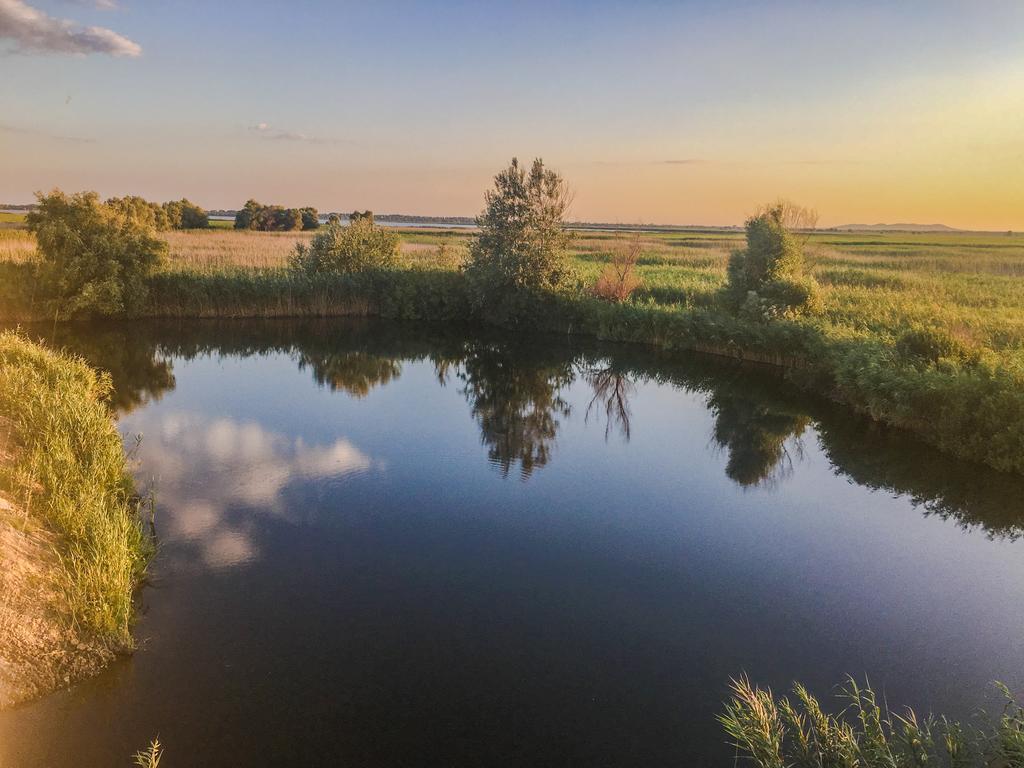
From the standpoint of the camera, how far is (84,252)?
24.4 m

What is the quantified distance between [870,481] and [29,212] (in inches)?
1135

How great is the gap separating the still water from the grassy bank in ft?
3.39

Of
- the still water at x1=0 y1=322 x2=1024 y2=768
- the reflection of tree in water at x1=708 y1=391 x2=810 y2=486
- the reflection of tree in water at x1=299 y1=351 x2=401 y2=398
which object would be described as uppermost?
the reflection of tree in water at x1=299 y1=351 x2=401 y2=398

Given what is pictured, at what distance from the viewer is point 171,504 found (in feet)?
32.3

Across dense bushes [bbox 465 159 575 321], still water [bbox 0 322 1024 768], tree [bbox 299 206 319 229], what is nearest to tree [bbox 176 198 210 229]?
tree [bbox 299 206 319 229]

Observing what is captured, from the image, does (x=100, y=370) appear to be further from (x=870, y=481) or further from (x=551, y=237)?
(x=870, y=481)

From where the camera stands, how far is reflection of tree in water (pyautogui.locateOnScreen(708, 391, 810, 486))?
40.4ft

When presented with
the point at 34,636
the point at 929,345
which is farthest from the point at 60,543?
the point at 929,345

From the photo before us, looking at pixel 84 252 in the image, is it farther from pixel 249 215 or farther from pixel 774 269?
pixel 249 215

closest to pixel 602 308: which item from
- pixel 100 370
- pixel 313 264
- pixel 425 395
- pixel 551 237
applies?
pixel 551 237

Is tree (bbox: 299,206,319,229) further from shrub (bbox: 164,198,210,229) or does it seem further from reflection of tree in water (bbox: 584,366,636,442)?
reflection of tree in water (bbox: 584,366,636,442)

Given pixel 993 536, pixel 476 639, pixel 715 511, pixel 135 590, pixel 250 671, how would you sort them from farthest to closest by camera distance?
pixel 715 511, pixel 993 536, pixel 135 590, pixel 476 639, pixel 250 671

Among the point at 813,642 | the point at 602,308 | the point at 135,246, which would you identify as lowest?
the point at 813,642

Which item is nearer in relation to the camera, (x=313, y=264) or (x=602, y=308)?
(x=602, y=308)
